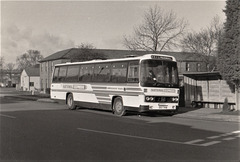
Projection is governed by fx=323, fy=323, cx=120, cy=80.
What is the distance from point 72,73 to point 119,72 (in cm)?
532

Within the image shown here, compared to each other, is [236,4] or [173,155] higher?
[236,4]

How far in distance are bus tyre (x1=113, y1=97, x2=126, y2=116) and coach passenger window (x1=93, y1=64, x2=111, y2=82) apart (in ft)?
4.57

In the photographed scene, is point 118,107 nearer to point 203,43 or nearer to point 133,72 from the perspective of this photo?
point 133,72

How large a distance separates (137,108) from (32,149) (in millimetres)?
8398

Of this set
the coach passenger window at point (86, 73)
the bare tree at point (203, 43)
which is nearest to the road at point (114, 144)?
the coach passenger window at point (86, 73)

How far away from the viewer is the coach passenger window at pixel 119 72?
16.6 metres

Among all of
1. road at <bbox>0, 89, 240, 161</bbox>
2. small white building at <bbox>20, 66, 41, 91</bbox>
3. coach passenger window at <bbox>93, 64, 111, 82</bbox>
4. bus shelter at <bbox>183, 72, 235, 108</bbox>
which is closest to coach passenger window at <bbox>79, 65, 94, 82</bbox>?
coach passenger window at <bbox>93, 64, 111, 82</bbox>

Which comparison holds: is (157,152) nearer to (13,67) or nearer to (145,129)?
(145,129)

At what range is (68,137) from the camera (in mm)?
9375

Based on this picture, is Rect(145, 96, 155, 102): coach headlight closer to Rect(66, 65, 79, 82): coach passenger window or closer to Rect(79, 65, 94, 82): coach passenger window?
Rect(79, 65, 94, 82): coach passenger window

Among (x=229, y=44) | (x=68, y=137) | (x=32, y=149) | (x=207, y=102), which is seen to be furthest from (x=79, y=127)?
(x=207, y=102)

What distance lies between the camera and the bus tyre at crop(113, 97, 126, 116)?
1647cm

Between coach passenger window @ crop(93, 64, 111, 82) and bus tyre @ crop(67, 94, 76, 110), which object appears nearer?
coach passenger window @ crop(93, 64, 111, 82)

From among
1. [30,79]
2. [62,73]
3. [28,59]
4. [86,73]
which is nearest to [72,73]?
[62,73]
